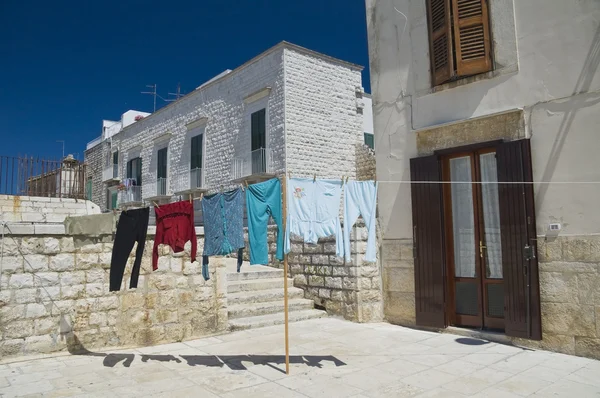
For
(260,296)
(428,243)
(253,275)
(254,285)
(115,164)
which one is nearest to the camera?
(428,243)

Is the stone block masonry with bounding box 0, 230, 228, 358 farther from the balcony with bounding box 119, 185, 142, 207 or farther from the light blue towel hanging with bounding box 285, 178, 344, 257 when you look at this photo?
the balcony with bounding box 119, 185, 142, 207

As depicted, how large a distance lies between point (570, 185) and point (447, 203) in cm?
187

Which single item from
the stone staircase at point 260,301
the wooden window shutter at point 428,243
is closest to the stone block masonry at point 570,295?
the wooden window shutter at point 428,243

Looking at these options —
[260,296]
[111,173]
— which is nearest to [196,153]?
[111,173]

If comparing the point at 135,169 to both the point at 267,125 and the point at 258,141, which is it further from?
the point at 267,125

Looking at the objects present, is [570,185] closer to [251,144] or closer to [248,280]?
[248,280]

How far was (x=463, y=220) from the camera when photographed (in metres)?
7.18

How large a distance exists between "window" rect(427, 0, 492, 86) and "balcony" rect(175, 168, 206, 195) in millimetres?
13563

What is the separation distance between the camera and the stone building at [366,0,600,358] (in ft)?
19.3

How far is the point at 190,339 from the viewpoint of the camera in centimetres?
721

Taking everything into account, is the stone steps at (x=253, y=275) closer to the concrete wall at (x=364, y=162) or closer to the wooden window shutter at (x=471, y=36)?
the wooden window shutter at (x=471, y=36)

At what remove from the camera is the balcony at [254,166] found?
15922 millimetres

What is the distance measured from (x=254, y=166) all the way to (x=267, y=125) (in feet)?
5.35

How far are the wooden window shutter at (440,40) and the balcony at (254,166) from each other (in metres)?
8.98
